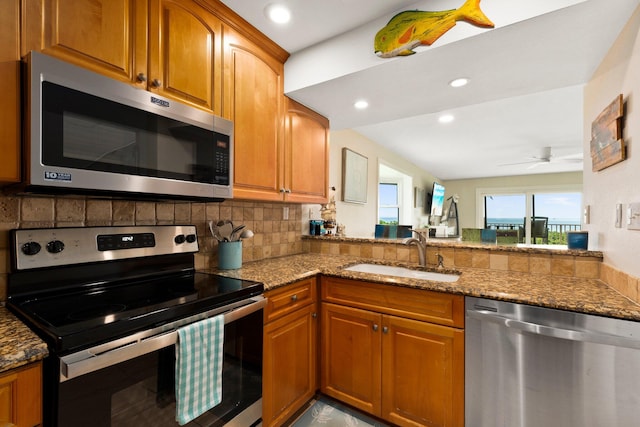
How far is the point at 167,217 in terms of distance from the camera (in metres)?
1.60

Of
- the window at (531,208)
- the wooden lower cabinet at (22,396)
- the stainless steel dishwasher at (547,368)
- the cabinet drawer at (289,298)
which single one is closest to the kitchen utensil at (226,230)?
the cabinet drawer at (289,298)

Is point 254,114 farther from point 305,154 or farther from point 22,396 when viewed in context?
point 22,396

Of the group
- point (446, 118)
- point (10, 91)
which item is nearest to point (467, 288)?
point (10, 91)

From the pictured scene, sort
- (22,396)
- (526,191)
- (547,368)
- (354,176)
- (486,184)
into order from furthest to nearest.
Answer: (486,184) → (526,191) → (354,176) → (547,368) → (22,396)

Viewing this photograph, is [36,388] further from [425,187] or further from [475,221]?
[475,221]

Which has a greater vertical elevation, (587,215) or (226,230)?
(587,215)

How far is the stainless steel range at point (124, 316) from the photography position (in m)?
0.79

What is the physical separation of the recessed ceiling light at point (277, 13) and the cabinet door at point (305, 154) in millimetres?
496

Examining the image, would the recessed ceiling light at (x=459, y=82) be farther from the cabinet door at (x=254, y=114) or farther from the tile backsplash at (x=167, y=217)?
the tile backsplash at (x=167, y=217)

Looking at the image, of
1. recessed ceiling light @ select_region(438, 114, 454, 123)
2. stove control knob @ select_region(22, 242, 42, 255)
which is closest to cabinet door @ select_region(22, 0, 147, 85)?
stove control knob @ select_region(22, 242, 42, 255)

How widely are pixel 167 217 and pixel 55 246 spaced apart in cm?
49

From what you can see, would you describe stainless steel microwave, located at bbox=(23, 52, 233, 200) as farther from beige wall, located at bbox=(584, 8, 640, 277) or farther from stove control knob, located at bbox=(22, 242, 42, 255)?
beige wall, located at bbox=(584, 8, 640, 277)

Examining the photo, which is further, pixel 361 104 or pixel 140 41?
pixel 361 104

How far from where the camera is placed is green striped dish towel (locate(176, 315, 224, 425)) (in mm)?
1003
